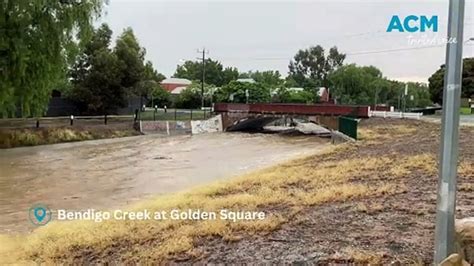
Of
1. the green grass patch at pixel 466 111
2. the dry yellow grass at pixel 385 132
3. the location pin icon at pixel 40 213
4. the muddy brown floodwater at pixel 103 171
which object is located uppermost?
the green grass patch at pixel 466 111

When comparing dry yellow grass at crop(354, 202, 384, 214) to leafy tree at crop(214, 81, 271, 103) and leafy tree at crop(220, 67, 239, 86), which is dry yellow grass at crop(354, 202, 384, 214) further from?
leafy tree at crop(220, 67, 239, 86)

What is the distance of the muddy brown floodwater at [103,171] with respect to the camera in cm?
1182

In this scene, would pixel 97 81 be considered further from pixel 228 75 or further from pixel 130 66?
pixel 228 75

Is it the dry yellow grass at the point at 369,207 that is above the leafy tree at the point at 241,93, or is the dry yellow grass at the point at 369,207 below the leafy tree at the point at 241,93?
below

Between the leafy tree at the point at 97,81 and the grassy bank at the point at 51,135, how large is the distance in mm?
4533

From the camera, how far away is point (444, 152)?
355 cm

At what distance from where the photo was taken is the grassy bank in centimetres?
2586

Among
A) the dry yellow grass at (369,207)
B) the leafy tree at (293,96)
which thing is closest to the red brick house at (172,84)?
the leafy tree at (293,96)

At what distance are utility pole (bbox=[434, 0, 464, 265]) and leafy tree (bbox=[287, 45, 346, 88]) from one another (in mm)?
89378

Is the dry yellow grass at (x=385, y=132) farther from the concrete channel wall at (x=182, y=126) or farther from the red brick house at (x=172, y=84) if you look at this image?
the red brick house at (x=172, y=84)

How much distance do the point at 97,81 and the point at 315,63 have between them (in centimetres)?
6527

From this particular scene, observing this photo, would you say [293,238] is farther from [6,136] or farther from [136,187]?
[6,136]

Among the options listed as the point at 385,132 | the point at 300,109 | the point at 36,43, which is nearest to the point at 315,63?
the point at 300,109

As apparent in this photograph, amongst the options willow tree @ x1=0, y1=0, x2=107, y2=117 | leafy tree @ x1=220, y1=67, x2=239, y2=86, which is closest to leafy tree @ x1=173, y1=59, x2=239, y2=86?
leafy tree @ x1=220, y1=67, x2=239, y2=86
